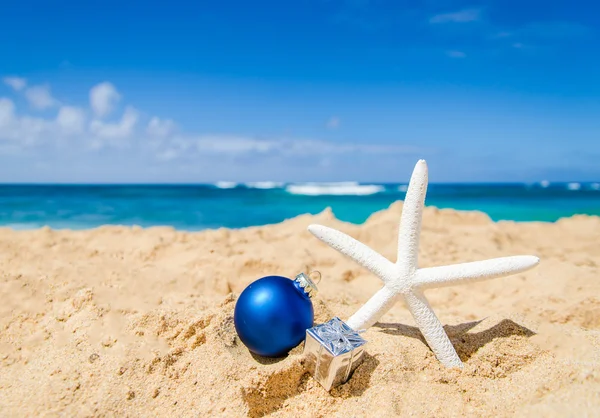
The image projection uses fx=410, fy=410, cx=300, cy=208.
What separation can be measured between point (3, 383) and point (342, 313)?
2.53 m

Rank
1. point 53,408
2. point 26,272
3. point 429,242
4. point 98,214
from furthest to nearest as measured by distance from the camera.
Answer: point 98,214 → point 429,242 → point 26,272 → point 53,408

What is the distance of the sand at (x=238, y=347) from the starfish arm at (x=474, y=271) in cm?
45

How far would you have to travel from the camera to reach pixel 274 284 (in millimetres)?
2740

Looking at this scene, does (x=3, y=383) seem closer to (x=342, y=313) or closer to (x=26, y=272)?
(x=26, y=272)

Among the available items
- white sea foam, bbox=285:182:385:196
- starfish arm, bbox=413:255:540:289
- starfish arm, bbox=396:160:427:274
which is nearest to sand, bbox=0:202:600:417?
starfish arm, bbox=413:255:540:289

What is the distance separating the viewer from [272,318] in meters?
2.60

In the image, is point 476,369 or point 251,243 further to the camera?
point 251,243

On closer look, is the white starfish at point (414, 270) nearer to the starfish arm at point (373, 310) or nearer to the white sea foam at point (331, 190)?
the starfish arm at point (373, 310)

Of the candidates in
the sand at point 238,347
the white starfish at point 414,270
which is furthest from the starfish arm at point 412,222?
the sand at point 238,347

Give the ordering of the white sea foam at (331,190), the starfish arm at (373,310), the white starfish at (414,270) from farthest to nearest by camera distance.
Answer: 1. the white sea foam at (331,190)
2. the starfish arm at (373,310)
3. the white starfish at (414,270)

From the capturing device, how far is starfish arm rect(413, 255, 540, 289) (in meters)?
2.80

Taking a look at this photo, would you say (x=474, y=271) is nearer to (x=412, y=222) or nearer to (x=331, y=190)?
(x=412, y=222)

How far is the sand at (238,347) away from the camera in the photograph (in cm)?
243

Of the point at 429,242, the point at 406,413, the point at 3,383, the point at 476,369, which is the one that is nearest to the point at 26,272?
the point at 3,383
